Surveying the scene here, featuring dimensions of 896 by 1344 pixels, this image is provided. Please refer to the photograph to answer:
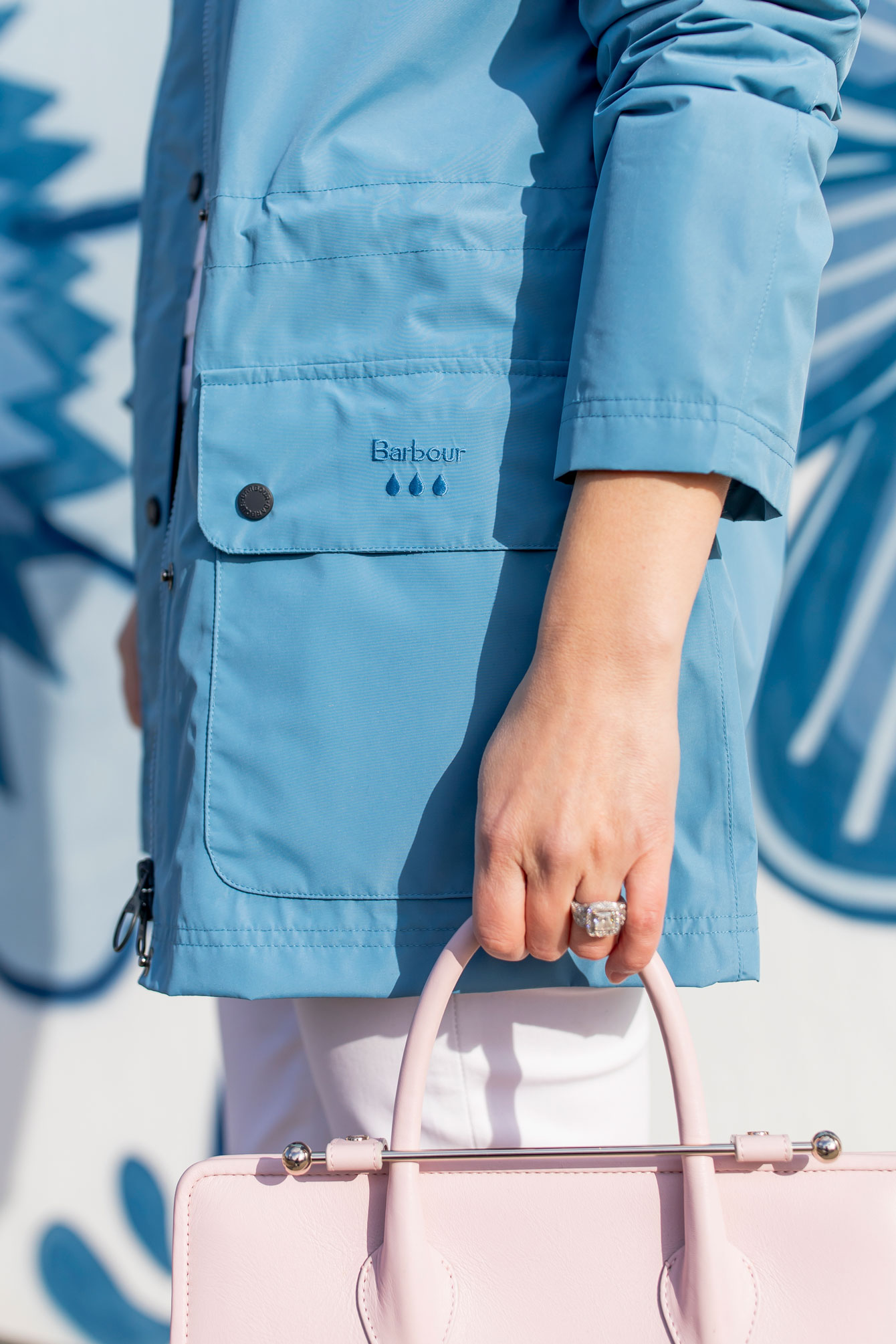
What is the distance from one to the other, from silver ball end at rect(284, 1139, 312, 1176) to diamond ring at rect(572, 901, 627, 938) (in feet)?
0.72

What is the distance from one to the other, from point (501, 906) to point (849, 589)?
1084mm

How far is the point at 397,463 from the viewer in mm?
612

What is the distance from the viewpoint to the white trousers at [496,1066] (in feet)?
2.17

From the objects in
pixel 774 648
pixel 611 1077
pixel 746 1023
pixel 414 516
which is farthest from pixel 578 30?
pixel 746 1023

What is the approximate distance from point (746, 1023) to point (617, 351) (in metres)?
1.22

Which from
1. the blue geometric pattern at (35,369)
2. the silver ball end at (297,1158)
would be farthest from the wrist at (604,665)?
the blue geometric pattern at (35,369)

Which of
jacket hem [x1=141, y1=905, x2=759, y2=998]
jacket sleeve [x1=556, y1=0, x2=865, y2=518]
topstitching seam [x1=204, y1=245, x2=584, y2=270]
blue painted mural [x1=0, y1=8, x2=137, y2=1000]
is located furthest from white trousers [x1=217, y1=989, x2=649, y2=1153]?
blue painted mural [x1=0, y1=8, x2=137, y2=1000]

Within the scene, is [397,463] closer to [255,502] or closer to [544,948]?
[255,502]

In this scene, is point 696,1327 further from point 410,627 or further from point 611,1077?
point 410,627

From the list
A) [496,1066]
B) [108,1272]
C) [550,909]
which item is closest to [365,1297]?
[496,1066]

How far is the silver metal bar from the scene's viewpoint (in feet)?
1.86

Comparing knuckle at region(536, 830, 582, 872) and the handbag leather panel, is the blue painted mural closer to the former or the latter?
the handbag leather panel

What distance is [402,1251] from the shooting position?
22.5 inches

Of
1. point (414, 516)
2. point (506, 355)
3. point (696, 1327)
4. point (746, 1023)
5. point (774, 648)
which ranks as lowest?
point (746, 1023)
